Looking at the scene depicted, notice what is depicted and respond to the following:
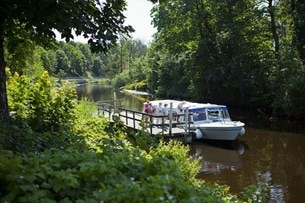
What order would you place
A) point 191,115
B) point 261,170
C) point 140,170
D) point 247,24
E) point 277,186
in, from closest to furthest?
1. point 140,170
2. point 277,186
3. point 261,170
4. point 191,115
5. point 247,24

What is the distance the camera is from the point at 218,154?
55.3 ft

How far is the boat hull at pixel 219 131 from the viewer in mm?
18312

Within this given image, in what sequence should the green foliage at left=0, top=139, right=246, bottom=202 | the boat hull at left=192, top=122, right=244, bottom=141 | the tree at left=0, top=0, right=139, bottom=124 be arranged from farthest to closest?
the boat hull at left=192, top=122, right=244, bottom=141 → the tree at left=0, top=0, right=139, bottom=124 → the green foliage at left=0, top=139, right=246, bottom=202

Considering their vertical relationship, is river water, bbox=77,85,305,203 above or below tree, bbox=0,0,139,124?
below

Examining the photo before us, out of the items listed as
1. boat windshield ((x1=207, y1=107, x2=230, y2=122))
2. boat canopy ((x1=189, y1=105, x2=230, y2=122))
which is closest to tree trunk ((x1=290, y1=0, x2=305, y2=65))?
boat windshield ((x1=207, y1=107, x2=230, y2=122))

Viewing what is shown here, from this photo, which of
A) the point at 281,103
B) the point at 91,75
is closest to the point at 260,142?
the point at 281,103

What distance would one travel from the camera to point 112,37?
7.09 m

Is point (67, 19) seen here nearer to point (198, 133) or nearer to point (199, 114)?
point (198, 133)

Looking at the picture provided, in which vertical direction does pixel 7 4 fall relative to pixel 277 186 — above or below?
above

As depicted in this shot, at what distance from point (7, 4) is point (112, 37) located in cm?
191

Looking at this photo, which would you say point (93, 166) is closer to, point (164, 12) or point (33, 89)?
point (33, 89)

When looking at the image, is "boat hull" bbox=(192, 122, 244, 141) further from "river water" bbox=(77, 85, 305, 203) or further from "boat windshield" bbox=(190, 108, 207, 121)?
"boat windshield" bbox=(190, 108, 207, 121)

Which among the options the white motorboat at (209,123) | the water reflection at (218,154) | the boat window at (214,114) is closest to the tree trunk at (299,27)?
the boat window at (214,114)

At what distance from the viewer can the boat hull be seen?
18312 millimetres
